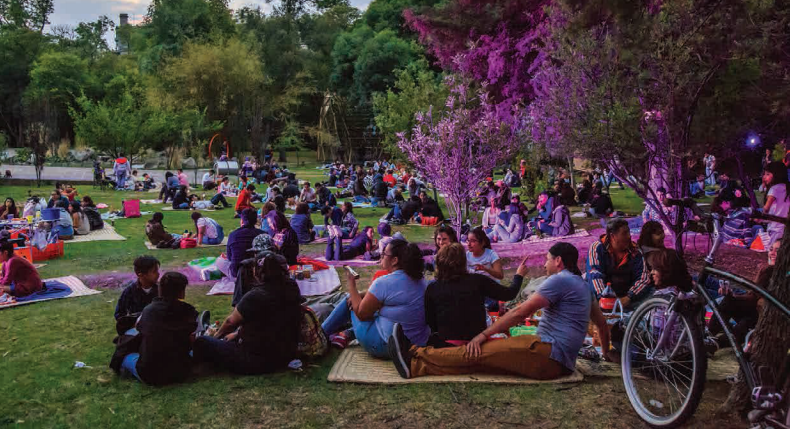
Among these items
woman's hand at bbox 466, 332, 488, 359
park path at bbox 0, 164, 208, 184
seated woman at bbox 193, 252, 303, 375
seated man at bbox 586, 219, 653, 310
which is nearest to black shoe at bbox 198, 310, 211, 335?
seated woman at bbox 193, 252, 303, 375

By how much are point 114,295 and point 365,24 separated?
49.0m

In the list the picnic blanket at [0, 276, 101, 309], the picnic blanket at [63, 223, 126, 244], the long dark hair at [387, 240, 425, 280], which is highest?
the long dark hair at [387, 240, 425, 280]

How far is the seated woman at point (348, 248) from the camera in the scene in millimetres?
11125

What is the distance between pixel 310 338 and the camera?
5391mm

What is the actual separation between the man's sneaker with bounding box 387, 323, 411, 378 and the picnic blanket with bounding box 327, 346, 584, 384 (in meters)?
0.07

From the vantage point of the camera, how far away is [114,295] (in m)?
8.39

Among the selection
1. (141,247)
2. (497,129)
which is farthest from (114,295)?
(497,129)

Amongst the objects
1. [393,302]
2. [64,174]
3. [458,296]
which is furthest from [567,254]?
[64,174]

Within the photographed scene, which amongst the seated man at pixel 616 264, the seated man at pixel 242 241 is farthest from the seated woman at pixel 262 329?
the seated man at pixel 242 241

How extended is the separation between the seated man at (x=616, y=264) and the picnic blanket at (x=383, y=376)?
1332 mm

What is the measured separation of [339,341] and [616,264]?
2609 millimetres

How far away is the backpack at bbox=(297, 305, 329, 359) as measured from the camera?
5359mm

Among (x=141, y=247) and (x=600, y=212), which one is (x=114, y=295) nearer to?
(x=141, y=247)

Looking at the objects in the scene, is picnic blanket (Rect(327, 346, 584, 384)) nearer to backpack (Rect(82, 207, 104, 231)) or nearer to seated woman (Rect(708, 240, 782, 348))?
seated woman (Rect(708, 240, 782, 348))
